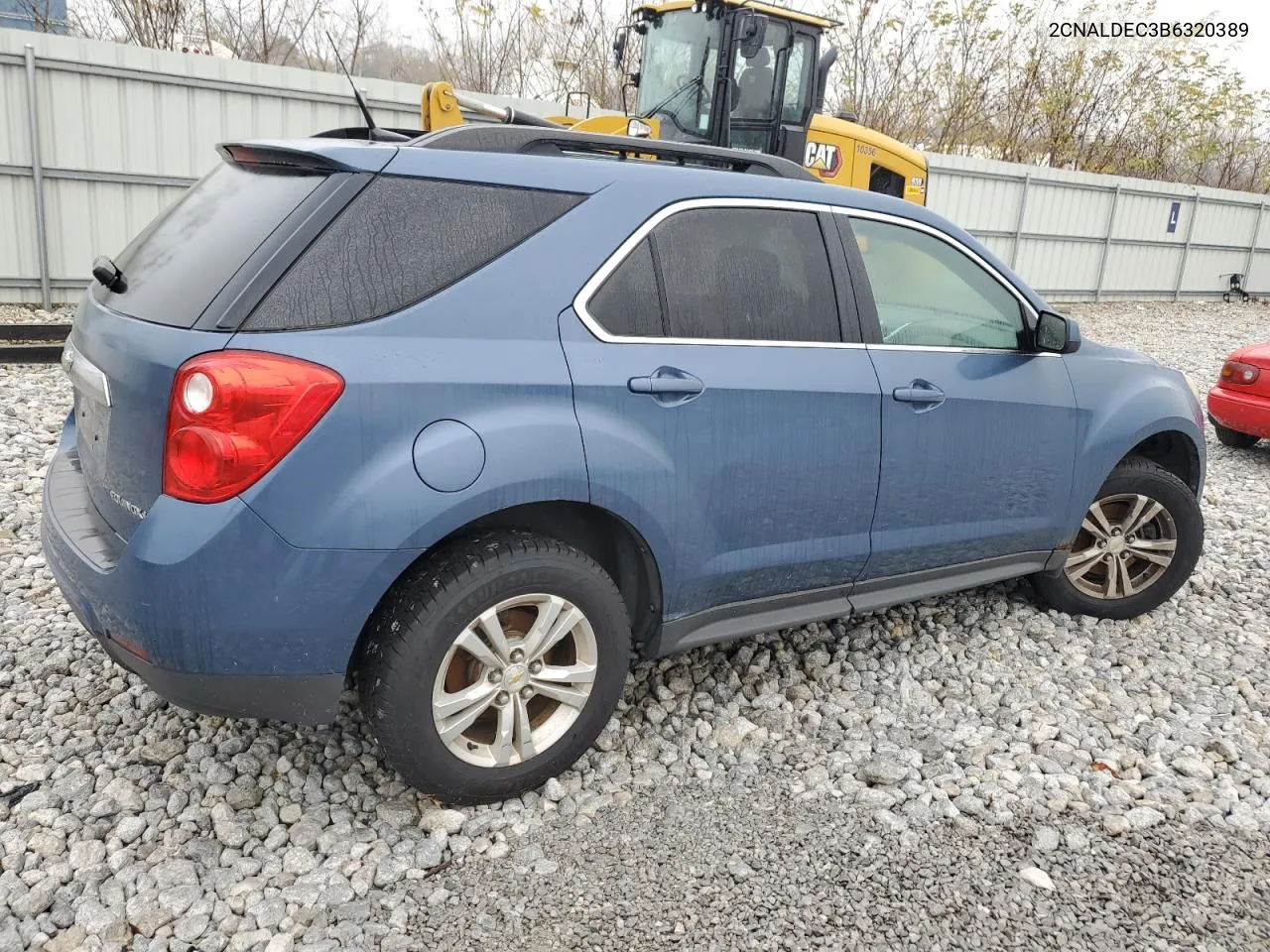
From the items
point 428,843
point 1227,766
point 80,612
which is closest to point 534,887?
point 428,843

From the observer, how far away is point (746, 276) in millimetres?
3143

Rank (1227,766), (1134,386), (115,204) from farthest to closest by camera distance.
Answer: (115,204) < (1134,386) < (1227,766)

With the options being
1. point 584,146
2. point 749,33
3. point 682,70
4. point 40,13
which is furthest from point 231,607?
point 40,13

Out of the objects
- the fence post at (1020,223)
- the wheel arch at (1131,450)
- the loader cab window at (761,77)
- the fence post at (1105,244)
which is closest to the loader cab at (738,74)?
the loader cab window at (761,77)

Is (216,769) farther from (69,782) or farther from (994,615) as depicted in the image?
(994,615)

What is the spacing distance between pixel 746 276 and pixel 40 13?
47.2 feet

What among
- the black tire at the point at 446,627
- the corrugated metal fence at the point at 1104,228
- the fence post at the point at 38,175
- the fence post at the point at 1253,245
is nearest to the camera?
the black tire at the point at 446,627

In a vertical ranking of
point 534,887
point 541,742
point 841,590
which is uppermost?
point 841,590

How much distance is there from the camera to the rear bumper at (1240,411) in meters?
7.45

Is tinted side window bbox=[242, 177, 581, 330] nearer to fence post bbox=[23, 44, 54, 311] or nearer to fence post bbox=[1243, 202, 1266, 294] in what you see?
fence post bbox=[23, 44, 54, 311]

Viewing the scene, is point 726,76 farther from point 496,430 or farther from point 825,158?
point 496,430

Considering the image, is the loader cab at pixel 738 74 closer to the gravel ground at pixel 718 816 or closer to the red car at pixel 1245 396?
the red car at pixel 1245 396

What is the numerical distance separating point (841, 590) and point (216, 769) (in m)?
2.02

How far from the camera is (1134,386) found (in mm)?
4160
